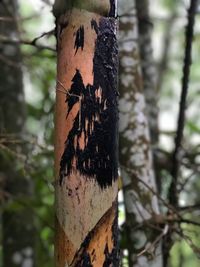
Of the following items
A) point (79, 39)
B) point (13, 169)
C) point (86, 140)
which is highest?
point (79, 39)

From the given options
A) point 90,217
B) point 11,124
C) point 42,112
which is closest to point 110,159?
point 90,217

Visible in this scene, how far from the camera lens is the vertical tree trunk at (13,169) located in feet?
10.3

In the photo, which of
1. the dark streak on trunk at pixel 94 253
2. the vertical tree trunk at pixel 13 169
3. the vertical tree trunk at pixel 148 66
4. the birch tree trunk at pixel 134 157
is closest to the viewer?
the dark streak on trunk at pixel 94 253

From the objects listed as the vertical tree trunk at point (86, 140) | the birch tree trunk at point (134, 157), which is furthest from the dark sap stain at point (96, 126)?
the birch tree trunk at point (134, 157)

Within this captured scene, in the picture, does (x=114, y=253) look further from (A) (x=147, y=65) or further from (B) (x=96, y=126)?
(A) (x=147, y=65)

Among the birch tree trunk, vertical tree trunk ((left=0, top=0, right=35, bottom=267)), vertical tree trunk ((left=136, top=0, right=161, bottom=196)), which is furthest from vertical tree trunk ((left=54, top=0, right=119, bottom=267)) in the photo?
vertical tree trunk ((left=0, top=0, right=35, bottom=267))

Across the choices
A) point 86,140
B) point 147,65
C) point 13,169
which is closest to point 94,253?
point 86,140

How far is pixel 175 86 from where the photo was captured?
8258mm

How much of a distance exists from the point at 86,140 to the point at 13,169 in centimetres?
228

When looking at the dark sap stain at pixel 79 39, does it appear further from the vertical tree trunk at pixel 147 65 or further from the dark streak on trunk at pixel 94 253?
the vertical tree trunk at pixel 147 65

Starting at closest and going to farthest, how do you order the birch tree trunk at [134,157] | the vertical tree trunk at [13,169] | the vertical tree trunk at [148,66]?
the birch tree trunk at [134,157]
the vertical tree trunk at [148,66]
the vertical tree trunk at [13,169]

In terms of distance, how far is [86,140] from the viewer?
1.01 m

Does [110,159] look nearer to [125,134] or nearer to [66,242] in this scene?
[66,242]

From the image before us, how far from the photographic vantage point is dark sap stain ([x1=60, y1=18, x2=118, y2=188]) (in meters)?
1.01
